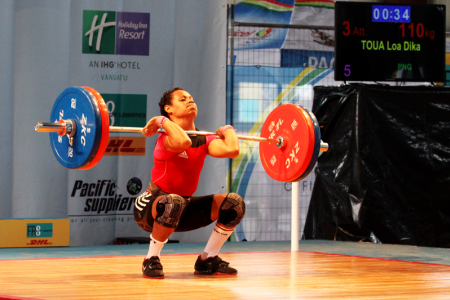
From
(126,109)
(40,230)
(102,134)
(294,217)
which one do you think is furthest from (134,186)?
(102,134)

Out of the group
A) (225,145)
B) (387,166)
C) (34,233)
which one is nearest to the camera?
(225,145)

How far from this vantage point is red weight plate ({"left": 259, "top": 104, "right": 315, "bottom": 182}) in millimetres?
3303

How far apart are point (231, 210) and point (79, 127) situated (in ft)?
2.99

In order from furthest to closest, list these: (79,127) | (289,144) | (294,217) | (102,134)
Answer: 1. (294,217)
2. (289,144)
3. (79,127)
4. (102,134)

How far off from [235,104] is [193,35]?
75 cm

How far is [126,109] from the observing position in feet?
16.7

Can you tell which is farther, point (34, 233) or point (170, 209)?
point (34, 233)

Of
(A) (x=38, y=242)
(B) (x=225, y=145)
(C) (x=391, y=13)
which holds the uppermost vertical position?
(C) (x=391, y=13)

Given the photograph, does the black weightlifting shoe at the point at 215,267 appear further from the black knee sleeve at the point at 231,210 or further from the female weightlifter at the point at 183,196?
the black knee sleeve at the point at 231,210

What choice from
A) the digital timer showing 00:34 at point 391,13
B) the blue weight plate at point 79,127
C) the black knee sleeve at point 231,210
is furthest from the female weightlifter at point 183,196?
the digital timer showing 00:34 at point 391,13

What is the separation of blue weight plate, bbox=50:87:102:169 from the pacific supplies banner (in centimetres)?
172

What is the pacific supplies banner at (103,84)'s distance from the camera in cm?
480

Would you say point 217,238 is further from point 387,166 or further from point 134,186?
point 387,166

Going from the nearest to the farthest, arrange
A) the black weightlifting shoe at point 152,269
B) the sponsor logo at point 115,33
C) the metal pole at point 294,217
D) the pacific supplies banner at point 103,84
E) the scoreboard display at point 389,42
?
the black weightlifting shoe at point 152,269, the metal pole at point 294,217, the pacific supplies banner at point 103,84, the scoreboard display at point 389,42, the sponsor logo at point 115,33
